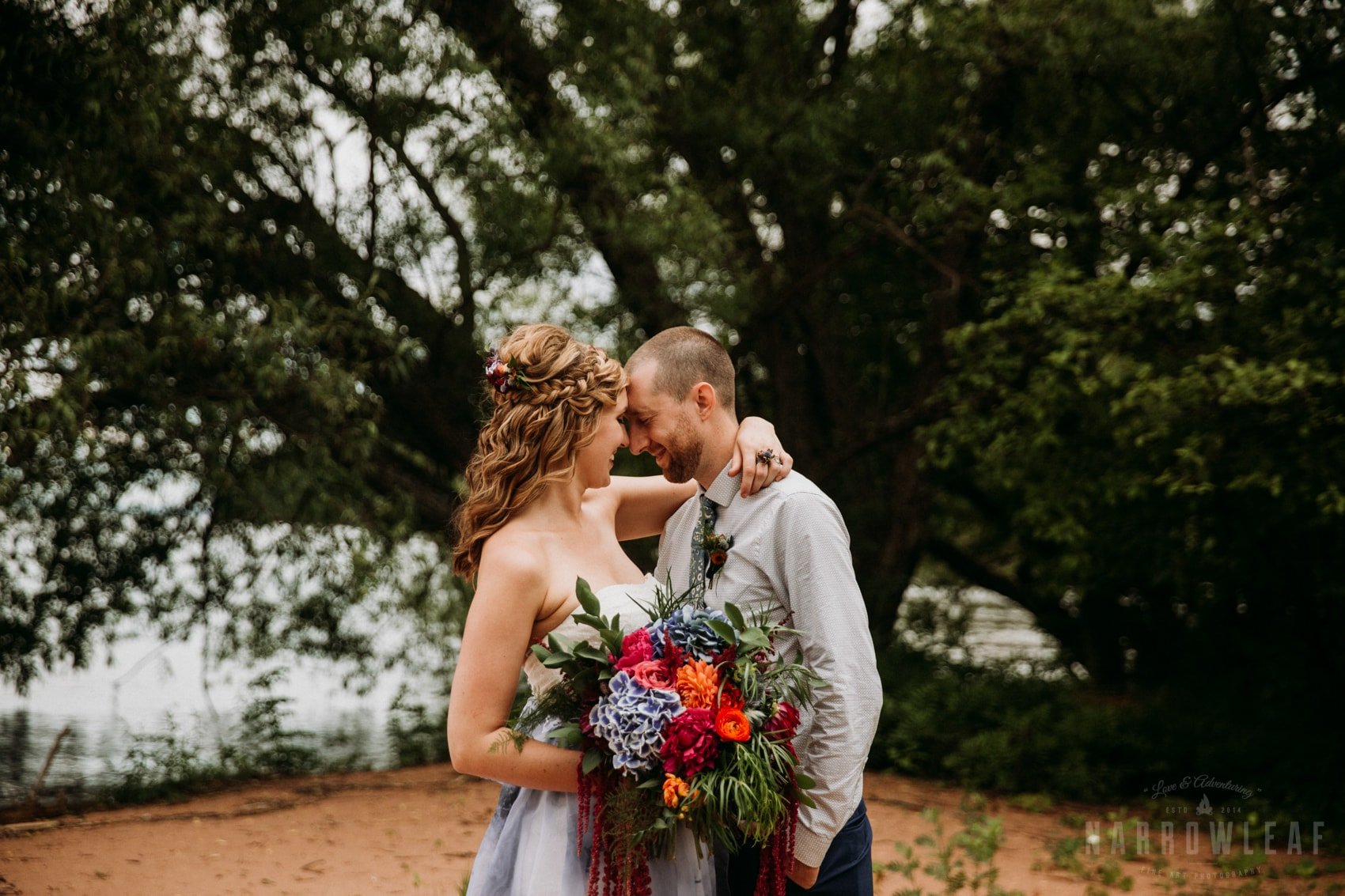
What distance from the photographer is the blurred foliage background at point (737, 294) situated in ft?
24.1

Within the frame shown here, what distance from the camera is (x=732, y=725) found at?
249 cm

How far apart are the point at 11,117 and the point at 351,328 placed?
7.97ft

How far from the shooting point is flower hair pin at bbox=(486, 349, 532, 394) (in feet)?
10.1

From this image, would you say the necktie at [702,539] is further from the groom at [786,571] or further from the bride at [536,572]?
the bride at [536,572]

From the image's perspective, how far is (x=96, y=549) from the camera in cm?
949

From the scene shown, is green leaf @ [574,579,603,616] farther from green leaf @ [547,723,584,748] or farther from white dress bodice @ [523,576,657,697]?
green leaf @ [547,723,584,748]

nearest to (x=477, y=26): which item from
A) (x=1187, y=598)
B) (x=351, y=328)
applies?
(x=351, y=328)

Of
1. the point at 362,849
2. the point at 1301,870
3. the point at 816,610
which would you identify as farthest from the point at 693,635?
the point at 1301,870

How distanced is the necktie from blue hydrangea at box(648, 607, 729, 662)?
0.32m

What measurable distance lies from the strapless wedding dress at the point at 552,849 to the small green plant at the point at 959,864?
2.87 metres

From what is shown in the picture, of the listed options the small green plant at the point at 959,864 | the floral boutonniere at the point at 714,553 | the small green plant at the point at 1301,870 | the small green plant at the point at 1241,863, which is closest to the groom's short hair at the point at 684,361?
the floral boutonniere at the point at 714,553

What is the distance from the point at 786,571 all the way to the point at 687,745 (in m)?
0.57

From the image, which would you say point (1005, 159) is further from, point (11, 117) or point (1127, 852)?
point (11, 117)

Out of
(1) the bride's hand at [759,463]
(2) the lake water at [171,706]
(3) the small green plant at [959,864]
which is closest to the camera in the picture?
(1) the bride's hand at [759,463]
